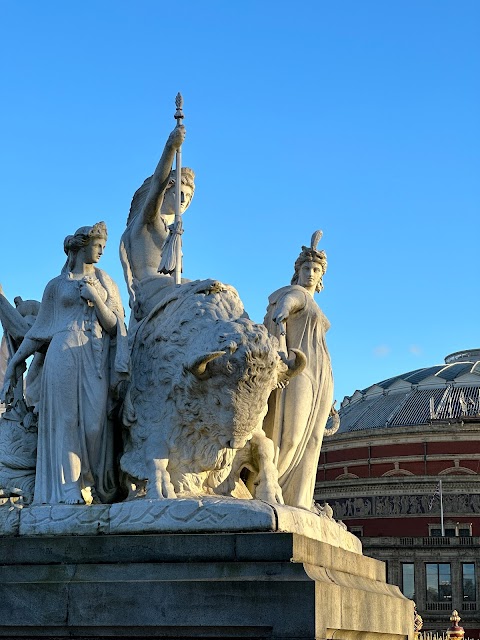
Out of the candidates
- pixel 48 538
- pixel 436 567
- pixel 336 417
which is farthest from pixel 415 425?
pixel 48 538

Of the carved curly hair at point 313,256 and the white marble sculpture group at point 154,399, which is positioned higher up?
the carved curly hair at point 313,256

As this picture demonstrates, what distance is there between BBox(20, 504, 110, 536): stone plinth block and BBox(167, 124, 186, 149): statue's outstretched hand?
408 centimetres

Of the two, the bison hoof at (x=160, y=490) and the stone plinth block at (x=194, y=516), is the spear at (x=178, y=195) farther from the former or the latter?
the stone plinth block at (x=194, y=516)

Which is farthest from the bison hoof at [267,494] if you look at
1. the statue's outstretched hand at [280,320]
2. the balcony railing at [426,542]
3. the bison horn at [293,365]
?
the balcony railing at [426,542]

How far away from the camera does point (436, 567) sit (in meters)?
61.0

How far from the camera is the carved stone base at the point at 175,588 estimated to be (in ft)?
28.1

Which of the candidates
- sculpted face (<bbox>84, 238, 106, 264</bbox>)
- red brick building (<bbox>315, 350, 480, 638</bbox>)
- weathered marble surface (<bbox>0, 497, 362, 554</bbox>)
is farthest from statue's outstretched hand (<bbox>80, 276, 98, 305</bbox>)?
red brick building (<bbox>315, 350, 480, 638</bbox>)

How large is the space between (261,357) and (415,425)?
5978cm

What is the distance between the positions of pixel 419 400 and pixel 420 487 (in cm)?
797

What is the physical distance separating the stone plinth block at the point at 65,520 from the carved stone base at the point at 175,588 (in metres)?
0.12

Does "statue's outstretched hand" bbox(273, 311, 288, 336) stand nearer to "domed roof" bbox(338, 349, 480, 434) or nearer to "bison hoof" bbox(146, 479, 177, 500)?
"bison hoof" bbox(146, 479, 177, 500)

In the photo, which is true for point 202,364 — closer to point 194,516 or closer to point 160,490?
point 160,490

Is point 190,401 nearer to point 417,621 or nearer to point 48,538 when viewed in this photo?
point 48,538

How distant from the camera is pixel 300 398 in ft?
37.1
